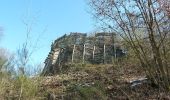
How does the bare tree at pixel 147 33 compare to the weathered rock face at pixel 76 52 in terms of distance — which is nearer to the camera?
the bare tree at pixel 147 33

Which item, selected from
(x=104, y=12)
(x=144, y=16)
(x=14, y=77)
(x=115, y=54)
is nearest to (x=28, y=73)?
(x=14, y=77)

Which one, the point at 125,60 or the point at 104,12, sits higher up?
the point at 104,12

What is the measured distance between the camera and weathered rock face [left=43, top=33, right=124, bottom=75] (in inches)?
728

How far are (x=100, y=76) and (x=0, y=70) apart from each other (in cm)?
361

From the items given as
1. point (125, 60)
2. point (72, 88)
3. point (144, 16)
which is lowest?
point (72, 88)

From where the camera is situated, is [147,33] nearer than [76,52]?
Yes

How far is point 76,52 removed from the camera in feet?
65.5

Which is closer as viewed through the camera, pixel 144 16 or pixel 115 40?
pixel 144 16

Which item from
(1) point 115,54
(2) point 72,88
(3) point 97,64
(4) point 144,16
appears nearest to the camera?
(4) point 144,16

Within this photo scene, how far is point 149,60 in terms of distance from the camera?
1255 cm

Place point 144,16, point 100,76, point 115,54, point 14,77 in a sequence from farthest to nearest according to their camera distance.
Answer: point 115,54, point 100,76, point 14,77, point 144,16

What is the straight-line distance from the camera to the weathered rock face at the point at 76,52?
60.6 feet

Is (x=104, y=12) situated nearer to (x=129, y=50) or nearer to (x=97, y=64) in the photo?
(x=129, y=50)

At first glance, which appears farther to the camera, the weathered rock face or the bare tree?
the weathered rock face
